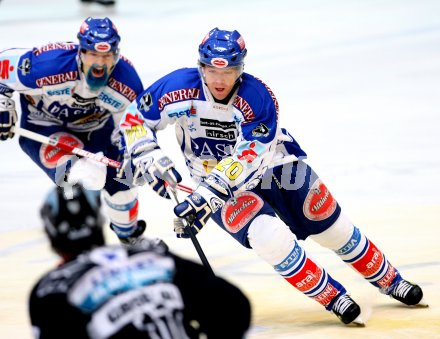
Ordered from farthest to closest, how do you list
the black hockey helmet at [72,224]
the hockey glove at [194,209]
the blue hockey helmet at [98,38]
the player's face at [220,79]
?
the blue hockey helmet at [98,38] → the player's face at [220,79] → the hockey glove at [194,209] → the black hockey helmet at [72,224]

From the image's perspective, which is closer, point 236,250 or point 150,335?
point 150,335

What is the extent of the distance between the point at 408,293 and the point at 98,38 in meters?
1.98

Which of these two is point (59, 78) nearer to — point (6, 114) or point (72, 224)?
point (6, 114)

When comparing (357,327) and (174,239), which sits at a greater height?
(357,327)

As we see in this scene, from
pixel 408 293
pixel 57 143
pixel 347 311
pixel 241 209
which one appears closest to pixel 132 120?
pixel 241 209

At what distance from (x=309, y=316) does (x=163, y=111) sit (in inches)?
44.9

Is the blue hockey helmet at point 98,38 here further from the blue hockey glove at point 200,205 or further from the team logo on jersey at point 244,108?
the blue hockey glove at point 200,205

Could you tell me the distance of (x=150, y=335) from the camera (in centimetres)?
295

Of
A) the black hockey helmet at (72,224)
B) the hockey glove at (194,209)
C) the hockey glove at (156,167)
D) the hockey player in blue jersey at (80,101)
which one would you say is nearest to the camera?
the black hockey helmet at (72,224)

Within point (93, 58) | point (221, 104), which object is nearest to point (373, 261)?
point (221, 104)

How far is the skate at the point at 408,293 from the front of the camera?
548cm

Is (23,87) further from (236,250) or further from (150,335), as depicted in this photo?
(150,335)

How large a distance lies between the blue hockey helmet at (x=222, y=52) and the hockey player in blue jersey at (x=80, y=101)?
950 mm

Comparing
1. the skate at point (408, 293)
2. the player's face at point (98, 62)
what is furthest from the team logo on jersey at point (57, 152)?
the skate at point (408, 293)
